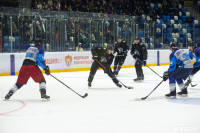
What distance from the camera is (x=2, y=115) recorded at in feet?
16.9

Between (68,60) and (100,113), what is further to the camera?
(68,60)

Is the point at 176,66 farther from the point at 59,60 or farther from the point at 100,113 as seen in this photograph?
the point at 59,60

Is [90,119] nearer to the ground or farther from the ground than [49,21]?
nearer to the ground

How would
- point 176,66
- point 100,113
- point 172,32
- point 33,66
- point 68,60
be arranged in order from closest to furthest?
point 100,113 < point 33,66 < point 176,66 < point 68,60 < point 172,32

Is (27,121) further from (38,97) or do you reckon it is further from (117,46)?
(117,46)

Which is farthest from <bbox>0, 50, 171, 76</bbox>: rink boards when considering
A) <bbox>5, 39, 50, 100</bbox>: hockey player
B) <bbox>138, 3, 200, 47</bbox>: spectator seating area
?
<bbox>5, 39, 50, 100</bbox>: hockey player

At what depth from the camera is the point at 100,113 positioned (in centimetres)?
528

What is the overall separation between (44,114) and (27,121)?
1.79 ft

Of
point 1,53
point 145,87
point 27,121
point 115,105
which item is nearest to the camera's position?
point 27,121

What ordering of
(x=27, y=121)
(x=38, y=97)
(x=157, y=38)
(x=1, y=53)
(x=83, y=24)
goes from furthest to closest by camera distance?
(x=157, y=38), (x=83, y=24), (x=1, y=53), (x=38, y=97), (x=27, y=121)

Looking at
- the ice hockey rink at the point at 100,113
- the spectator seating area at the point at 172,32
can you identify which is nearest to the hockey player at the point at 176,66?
the ice hockey rink at the point at 100,113

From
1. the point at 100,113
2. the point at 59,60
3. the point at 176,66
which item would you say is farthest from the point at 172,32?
the point at 100,113

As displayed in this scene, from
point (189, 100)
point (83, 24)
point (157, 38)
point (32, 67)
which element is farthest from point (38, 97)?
point (157, 38)

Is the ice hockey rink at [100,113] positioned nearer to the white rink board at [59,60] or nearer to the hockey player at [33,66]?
the hockey player at [33,66]
